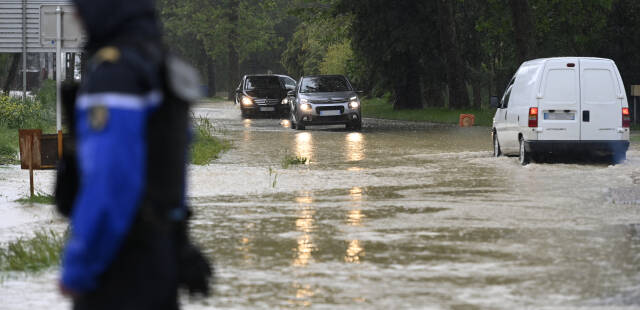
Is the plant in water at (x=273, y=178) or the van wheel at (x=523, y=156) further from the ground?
the van wheel at (x=523, y=156)

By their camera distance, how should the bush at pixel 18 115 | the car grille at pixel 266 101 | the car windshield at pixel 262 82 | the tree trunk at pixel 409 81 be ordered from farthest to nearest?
the tree trunk at pixel 409 81 < the car windshield at pixel 262 82 < the car grille at pixel 266 101 < the bush at pixel 18 115

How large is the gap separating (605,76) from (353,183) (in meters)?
4.93

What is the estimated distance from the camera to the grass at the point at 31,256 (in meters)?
9.47

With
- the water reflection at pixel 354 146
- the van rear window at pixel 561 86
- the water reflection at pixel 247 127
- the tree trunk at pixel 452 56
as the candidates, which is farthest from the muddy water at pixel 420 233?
the tree trunk at pixel 452 56

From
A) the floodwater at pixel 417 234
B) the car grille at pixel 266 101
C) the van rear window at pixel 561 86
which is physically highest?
the van rear window at pixel 561 86

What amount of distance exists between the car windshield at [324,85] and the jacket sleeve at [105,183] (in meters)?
32.3

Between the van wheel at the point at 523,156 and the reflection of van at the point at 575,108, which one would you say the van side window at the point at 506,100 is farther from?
the reflection of van at the point at 575,108

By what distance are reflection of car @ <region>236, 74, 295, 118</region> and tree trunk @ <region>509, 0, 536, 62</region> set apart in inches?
387

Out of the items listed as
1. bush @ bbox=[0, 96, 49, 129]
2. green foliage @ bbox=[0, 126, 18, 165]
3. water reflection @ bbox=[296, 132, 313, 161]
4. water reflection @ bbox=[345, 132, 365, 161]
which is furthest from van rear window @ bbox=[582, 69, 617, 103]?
bush @ bbox=[0, 96, 49, 129]

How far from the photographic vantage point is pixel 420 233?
1147 centimetres

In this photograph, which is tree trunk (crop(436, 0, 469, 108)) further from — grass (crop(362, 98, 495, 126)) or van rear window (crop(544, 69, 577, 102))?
van rear window (crop(544, 69, 577, 102))

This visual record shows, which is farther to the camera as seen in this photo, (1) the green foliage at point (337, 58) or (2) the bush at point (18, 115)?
(1) the green foliage at point (337, 58)

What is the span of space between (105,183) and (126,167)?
0.25 ft

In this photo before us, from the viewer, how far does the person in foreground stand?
348 cm
